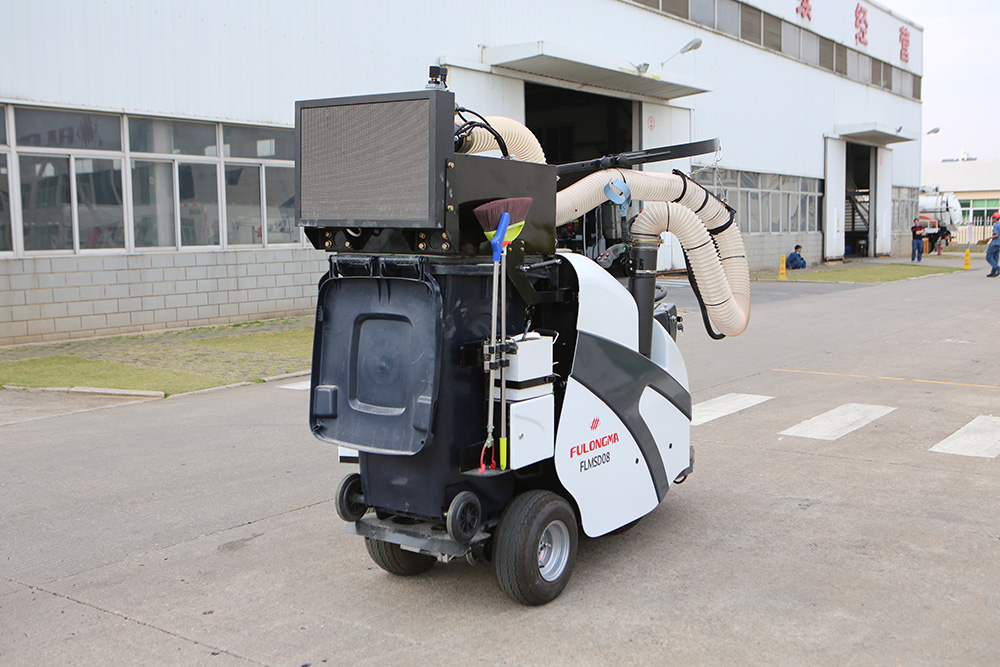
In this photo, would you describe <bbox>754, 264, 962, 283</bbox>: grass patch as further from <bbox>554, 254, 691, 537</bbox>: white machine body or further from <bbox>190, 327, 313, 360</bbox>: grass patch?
<bbox>554, 254, 691, 537</bbox>: white machine body

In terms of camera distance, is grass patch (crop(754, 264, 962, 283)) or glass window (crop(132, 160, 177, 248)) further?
grass patch (crop(754, 264, 962, 283))

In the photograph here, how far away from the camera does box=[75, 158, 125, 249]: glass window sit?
15047 millimetres

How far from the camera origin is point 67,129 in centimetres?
1478

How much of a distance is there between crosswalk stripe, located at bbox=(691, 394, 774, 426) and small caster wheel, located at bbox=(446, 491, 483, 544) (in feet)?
16.2

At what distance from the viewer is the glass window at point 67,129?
46.9ft

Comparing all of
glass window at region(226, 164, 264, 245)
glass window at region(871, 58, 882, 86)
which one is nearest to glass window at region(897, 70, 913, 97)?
glass window at region(871, 58, 882, 86)

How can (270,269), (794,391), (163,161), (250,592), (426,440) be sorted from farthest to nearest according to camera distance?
(270,269), (163,161), (794,391), (250,592), (426,440)

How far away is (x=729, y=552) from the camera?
5.38 metres

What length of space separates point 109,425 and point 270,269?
904cm

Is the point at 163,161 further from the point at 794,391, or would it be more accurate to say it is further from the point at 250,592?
the point at 250,592

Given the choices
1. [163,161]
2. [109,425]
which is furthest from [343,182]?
[163,161]

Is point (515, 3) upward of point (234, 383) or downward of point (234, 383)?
upward

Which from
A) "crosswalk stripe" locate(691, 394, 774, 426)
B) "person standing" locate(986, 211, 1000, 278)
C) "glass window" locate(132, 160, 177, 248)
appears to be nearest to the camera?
"crosswalk stripe" locate(691, 394, 774, 426)

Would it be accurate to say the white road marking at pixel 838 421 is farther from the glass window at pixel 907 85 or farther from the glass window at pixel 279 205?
the glass window at pixel 907 85
